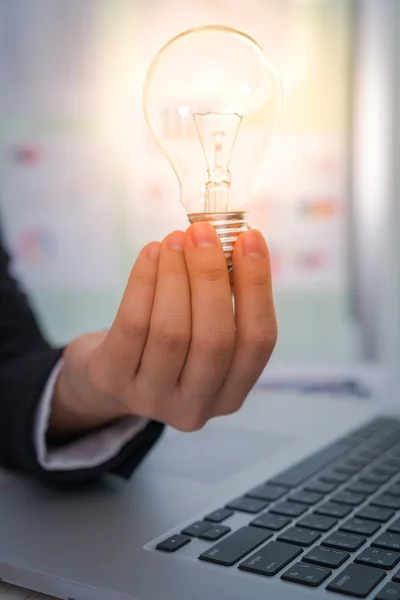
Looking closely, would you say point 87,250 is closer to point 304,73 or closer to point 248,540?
point 304,73

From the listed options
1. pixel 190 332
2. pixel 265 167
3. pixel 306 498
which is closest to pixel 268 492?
pixel 306 498

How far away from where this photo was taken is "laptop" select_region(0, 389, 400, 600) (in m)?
0.30

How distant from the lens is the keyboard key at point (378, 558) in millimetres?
301

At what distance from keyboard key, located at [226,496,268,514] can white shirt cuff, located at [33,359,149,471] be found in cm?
11

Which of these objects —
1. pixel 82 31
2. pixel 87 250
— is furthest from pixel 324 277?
pixel 82 31

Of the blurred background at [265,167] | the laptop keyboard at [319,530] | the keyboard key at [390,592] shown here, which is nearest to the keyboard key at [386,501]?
the laptop keyboard at [319,530]

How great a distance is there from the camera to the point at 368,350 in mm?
1271

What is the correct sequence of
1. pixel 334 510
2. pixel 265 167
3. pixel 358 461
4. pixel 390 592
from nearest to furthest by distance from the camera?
pixel 390 592 < pixel 334 510 < pixel 358 461 < pixel 265 167

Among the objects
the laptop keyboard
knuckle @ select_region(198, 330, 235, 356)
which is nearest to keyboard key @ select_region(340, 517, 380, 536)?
the laptop keyboard

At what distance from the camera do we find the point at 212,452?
0.53 m

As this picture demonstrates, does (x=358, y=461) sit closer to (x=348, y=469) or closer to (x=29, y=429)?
(x=348, y=469)

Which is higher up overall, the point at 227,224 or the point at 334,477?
the point at 227,224

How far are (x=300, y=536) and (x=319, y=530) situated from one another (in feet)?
0.05

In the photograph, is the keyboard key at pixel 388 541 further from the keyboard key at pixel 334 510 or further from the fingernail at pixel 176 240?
the fingernail at pixel 176 240
